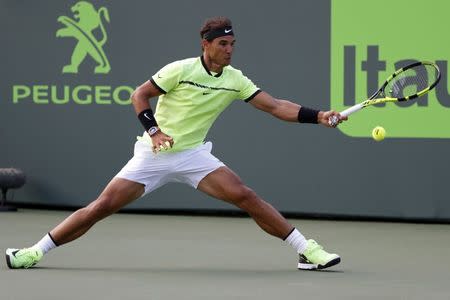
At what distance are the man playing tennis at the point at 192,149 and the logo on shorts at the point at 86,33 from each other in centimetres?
327

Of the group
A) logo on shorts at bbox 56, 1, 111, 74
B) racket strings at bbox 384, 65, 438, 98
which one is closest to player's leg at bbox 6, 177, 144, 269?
racket strings at bbox 384, 65, 438, 98

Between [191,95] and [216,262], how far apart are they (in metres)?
1.16

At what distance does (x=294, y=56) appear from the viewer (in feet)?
32.4

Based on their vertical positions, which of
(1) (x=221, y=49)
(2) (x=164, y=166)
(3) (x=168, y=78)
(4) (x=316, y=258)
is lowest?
(4) (x=316, y=258)

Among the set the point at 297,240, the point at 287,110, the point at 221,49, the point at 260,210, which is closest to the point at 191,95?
the point at 221,49

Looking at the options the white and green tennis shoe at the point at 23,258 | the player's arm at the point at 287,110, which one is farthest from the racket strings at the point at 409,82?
the white and green tennis shoe at the point at 23,258

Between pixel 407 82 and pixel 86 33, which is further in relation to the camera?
pixel 86 33

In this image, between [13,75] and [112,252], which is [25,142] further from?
[112,252]

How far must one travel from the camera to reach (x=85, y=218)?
6980mm

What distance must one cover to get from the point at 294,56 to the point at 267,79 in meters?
0.28

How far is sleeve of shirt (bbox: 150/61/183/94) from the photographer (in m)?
6.95

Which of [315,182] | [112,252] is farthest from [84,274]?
[315,182]

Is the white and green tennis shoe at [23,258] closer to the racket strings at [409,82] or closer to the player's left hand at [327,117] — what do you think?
the player's left hand at [327,117]

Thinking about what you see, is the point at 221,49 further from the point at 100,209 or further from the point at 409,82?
the point at 409,82
